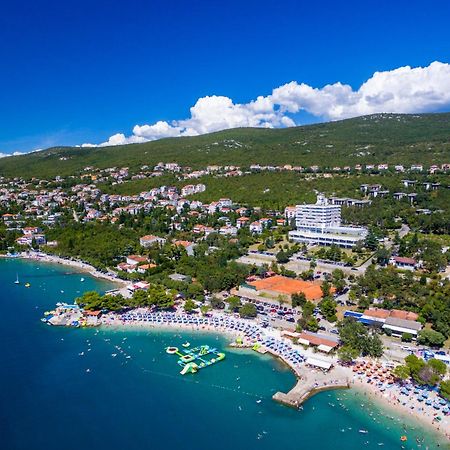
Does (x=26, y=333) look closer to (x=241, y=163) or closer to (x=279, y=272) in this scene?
(x=279, y=272)

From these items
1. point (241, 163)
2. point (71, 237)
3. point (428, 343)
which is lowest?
point (428, 343)

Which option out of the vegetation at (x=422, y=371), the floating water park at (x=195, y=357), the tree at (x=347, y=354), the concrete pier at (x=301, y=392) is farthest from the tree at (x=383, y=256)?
the floating water park at (x=195, y=357)

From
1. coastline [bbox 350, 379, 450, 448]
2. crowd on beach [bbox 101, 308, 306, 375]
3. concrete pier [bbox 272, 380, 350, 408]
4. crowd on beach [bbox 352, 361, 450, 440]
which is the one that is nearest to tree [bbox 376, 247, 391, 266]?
crowd on beach [bbox 101, 308, 306, 375]

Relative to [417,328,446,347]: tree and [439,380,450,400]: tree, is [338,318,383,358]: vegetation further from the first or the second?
[439,380,450,400]: tree

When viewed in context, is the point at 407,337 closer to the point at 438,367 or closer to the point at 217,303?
the point at 438,367

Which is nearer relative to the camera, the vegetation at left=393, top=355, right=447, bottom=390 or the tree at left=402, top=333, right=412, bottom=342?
the vegetation at left=393, top=355, right=447, bottom=390

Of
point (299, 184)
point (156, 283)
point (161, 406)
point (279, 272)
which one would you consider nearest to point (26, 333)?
point (156, 283)

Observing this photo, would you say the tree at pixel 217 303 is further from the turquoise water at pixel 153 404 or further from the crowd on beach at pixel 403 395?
the crowd on beach at pixel 403 395
